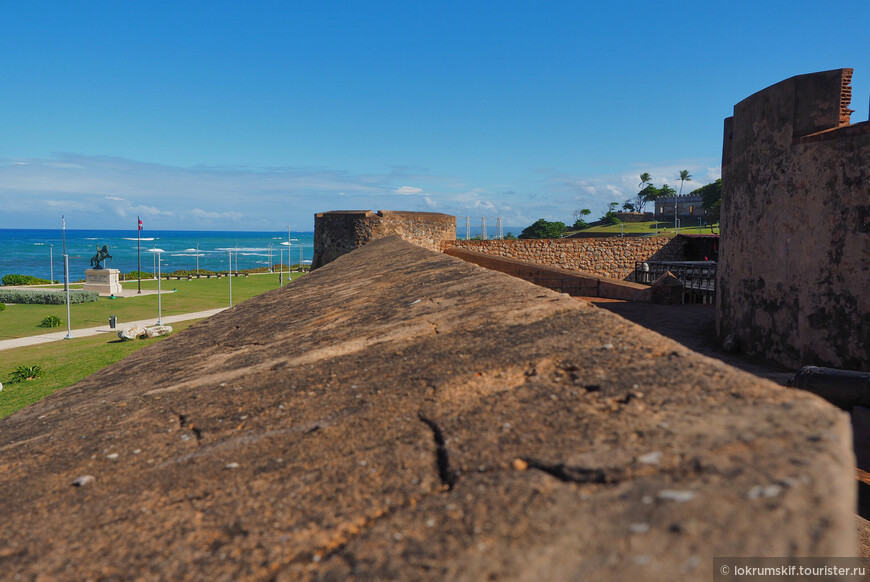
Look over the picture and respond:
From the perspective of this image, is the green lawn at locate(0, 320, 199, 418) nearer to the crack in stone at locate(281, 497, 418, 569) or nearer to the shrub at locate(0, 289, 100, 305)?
the crack in stone at locate(281, 497, 418, 569)

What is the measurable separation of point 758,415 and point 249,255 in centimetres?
12426

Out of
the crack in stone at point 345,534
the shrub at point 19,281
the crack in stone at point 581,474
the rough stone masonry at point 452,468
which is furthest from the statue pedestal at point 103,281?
the crack in stone at point 581,474

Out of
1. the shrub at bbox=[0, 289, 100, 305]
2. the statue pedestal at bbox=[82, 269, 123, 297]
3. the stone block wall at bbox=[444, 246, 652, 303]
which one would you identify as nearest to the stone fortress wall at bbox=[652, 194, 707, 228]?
the stone block wall at bbox=[444, 246, 652, 303]

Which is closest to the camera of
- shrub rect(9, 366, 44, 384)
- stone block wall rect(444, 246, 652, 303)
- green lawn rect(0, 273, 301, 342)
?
stone block wall rect(444, 246, 652, 303)

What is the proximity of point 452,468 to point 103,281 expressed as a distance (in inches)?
1899

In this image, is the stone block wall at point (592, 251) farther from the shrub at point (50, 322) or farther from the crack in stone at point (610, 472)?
the shrub at point (50, 322)

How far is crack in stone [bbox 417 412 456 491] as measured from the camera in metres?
1.07

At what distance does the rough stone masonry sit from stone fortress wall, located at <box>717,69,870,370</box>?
7.08 metres

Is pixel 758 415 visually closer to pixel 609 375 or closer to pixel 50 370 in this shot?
pixel 609 375

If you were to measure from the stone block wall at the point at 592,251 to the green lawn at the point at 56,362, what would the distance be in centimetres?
1037

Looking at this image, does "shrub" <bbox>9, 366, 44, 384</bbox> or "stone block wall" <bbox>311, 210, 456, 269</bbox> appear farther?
"shrub" <bbox>9, 366, 44, 384</bbox>

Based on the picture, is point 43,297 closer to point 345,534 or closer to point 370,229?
point 370,229

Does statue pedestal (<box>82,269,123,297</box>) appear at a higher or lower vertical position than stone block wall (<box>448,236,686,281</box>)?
lower

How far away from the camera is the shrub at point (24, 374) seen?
16.3m
